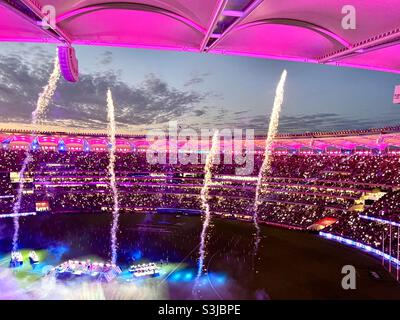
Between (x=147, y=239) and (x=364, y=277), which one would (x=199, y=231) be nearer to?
(x=147, y=239)

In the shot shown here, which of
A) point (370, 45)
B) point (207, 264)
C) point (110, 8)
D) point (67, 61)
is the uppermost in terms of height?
point (110, 8)

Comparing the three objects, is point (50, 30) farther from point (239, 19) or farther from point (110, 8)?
point (239, 19)

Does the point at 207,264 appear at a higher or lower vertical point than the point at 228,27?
lower

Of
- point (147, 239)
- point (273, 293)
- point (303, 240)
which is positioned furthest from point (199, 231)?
point (273, 293)

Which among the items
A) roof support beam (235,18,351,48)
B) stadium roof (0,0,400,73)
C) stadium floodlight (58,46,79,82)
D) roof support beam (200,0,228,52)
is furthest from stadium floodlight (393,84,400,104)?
stadium floodlight (58,46,79,82)

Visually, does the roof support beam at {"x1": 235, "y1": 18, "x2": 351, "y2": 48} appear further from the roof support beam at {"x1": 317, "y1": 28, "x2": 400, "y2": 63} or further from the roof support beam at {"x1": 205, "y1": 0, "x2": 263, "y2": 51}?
the roof support beam at {"x1": 205, "y1": 0, "x2": 263, "y2": 51}

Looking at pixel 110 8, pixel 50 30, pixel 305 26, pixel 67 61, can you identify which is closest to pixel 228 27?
pixel 305 26

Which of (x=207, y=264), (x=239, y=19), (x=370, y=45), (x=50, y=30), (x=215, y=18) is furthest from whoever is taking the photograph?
(x=207, y=264)
